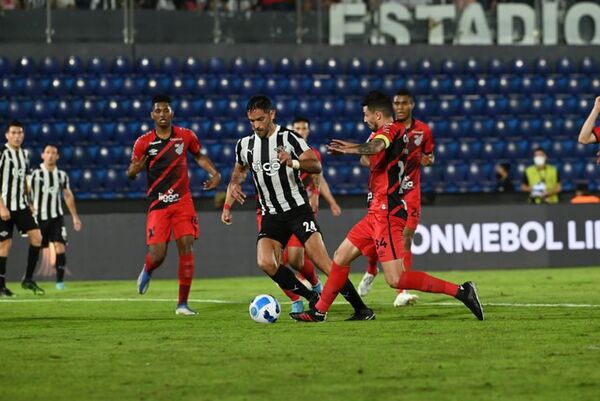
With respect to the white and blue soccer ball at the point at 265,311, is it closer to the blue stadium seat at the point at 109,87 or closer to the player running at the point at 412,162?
the player running at the point at 412,162

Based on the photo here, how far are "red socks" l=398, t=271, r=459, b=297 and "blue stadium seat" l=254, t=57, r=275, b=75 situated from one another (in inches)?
613

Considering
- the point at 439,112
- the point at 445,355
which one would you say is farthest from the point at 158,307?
the point at 439,112

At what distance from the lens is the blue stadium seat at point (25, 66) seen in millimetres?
25203

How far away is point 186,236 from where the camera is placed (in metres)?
13.1

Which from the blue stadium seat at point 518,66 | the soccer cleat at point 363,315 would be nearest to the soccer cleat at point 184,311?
the soccer cleat at point 363,315

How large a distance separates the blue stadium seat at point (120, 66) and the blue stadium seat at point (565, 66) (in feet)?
29.1

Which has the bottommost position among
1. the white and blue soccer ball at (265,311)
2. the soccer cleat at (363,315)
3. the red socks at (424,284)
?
the soccer cleat at (363,315)

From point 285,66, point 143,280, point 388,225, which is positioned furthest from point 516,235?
point 388,225

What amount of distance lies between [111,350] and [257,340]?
1162 mm

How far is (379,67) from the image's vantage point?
2652 cm

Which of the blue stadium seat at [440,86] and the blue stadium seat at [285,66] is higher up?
the blue stadium seat at [285,66]

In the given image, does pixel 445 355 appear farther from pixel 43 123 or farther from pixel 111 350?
pixel 43 123

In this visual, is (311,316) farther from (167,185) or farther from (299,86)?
(299,86)

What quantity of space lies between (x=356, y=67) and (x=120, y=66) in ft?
15.5
